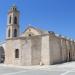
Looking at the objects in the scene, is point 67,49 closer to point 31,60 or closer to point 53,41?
point 53,41

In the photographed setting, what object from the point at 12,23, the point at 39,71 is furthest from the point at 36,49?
Answer: the point at 12,23

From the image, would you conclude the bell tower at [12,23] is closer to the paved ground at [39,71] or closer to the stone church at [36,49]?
the stone church at [36,49]

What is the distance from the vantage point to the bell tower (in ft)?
139

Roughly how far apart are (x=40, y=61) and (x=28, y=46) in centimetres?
340

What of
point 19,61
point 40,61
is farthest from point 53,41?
point 19,61

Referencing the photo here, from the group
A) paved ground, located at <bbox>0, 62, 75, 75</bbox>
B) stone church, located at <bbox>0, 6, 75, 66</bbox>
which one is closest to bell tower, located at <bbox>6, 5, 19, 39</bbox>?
stone church, located at <bbox>0, 6, 75, 66</bbox>

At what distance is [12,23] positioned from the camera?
139 feet

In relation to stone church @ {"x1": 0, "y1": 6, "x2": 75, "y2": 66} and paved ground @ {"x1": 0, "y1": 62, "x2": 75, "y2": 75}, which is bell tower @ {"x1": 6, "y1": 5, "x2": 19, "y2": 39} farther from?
paved ground @ {"x1": 0, "y1": 62, "x2": 75, "y2": 75}

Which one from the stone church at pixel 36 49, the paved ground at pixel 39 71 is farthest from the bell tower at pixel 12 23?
the paved ground at pixel 39 71

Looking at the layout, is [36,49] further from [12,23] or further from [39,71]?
[12,23]

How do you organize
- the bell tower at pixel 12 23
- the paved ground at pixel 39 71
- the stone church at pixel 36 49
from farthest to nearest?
the bell tower at pixel 12 23
the stone church at pixel 36 49
the paved ground at pixel 39 71

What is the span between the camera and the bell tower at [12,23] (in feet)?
139

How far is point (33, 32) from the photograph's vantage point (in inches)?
1391

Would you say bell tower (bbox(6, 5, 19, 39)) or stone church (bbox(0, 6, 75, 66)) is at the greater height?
bell tower (bbox(6, 5, 19, 39))
